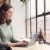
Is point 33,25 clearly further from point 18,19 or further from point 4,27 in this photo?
point 4,27

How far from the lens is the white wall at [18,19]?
385 centimetres

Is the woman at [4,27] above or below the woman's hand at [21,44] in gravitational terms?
above

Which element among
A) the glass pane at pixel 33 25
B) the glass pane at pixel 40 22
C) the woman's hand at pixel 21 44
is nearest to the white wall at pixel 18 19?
the glass pane at pixel 33 25

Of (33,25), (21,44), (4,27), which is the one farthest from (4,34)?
(33,25)

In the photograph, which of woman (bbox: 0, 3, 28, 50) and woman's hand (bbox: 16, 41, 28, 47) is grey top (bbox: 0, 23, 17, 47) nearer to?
woman (bbox: 0, 3, 28, 50)

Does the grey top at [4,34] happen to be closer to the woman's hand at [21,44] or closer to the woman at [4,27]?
the woman at [4,27]

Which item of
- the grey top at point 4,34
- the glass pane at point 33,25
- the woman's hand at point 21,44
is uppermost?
the glass pane at point 33,25

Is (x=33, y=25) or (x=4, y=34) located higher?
(x=33, y=25)

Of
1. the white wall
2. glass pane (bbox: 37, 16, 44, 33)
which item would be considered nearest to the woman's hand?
glass pane (bbox: 37, 16, 44, 33)

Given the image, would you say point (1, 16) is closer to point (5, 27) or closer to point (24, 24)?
point (5, 27)

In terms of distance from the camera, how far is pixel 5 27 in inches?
71.8

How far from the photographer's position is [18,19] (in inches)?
153

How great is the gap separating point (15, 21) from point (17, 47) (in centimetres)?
211

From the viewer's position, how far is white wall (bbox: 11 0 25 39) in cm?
385
